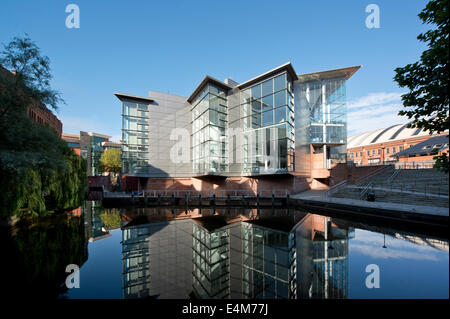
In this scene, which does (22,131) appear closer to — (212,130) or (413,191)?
(212,130)

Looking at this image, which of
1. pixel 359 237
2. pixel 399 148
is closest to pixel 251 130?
pixel 359 237

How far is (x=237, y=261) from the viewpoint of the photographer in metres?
6.06

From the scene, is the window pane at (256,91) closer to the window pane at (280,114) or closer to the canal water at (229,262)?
the window pane at (280,114)

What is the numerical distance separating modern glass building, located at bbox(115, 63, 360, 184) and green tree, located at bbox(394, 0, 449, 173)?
11.0m

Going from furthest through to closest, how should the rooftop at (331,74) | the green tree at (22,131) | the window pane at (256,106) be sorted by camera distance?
the rooftop at (331,74), the window pane at (256,106), the green tree at (22,131)

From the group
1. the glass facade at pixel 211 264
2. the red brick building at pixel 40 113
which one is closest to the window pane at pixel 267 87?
the glass facade at pixel 211 264

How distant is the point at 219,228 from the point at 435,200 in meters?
13.5

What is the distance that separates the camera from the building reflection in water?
4434mm

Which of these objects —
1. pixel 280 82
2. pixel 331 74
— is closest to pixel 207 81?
pixel 280 82

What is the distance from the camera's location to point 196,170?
23.6m

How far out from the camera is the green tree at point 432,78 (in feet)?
20.1

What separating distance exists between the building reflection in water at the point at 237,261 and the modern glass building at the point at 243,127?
33.3 feet

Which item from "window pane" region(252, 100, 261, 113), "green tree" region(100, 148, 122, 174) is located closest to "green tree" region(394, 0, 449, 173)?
"window pane" region(252, 100, 261, 113)

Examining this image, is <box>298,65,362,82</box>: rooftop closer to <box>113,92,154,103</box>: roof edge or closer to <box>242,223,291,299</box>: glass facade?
<box>113,92,154,103</box>: roof edge
